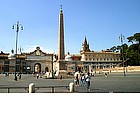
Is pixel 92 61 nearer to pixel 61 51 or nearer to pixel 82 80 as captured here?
pixel 82 80

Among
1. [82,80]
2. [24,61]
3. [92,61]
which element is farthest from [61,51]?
[82,80]

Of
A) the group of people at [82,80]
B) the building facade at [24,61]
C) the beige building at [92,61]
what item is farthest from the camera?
the beige building at [92,61]

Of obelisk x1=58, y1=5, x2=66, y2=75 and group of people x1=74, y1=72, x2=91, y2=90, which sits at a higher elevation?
obelisk x1=58, y1=5, x2=66, y2=75

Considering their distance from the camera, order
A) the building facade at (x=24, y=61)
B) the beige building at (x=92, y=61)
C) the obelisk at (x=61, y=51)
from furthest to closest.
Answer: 1. the obelisk at (x=61, y=51)
2. the beige building at (x=92, y=61)
3. the building facade at (x=24, y=61)

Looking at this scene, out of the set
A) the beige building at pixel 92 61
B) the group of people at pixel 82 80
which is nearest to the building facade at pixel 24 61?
the beige building at pixel 92 61

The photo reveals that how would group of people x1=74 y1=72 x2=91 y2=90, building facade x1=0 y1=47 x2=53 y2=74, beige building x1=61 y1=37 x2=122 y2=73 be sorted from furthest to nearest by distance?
beige building x1=61 y1=37 x2=122 y2=73
group of people x1=74 y1=72 x2=91 y2=90
building facade x1=0 y1=47 x2=53 y2=74

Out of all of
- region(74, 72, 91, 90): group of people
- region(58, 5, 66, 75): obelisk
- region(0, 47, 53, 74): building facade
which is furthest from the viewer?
region(58, 5, 66, 75): obelisk

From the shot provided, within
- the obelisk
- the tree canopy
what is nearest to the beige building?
the tree canopy

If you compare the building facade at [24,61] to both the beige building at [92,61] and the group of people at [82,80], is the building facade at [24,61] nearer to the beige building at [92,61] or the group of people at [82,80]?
the beige building at [92,61]

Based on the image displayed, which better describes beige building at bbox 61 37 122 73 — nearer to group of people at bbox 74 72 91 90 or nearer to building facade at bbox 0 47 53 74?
group of people at bbox 74 72 91 90
